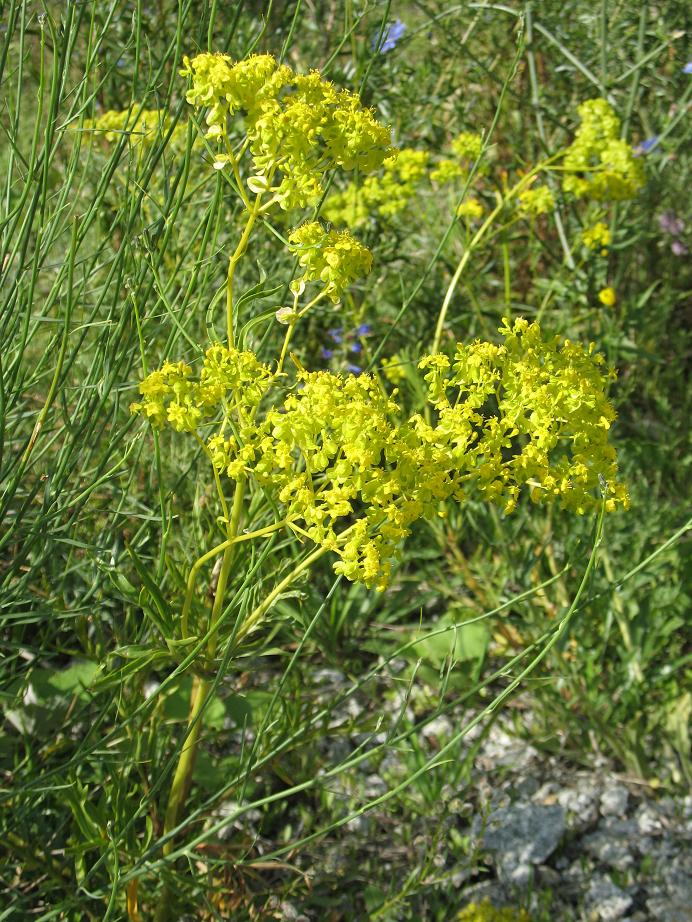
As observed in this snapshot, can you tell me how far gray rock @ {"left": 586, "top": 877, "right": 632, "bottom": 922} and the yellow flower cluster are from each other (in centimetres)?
164

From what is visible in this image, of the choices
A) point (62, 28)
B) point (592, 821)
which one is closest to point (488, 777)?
point (592, 821)

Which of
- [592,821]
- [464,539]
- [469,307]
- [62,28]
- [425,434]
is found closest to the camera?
[425,434]

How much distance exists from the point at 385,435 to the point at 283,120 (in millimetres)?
369

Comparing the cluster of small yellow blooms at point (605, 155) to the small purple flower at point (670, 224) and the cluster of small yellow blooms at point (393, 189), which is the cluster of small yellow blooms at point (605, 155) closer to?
the cluster of small yellow blooms at point (393, 189)

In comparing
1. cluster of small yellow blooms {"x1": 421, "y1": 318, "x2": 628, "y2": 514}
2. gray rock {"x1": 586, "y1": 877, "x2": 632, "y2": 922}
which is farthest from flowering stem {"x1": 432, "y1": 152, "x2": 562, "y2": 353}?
gray rock {"x1": 586, "y1": 877, "x2": 632, "y2": 922}

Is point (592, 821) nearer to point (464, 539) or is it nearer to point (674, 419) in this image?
point (464, 539)

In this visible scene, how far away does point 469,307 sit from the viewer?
9.18 ft

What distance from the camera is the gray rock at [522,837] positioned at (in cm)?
180

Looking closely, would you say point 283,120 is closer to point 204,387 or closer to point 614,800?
point 204,387

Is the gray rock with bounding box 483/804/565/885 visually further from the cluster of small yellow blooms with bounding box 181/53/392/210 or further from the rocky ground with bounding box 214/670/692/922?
the cluster of small yellow blooms with bounding box 181/53/392/210

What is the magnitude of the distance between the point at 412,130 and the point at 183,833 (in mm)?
2366

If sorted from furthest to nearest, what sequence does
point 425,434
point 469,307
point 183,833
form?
1. point 469,307
2. point 183,833
3. point 425,434

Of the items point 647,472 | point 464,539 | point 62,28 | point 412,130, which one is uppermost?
point 62,28

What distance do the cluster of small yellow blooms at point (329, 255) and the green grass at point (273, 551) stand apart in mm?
139
